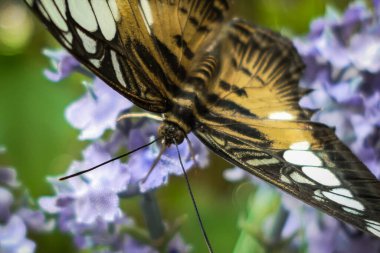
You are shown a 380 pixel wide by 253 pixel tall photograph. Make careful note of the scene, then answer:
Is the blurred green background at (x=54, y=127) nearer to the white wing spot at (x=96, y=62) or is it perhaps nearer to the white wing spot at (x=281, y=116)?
the white wing spot at (x=281, y=116)

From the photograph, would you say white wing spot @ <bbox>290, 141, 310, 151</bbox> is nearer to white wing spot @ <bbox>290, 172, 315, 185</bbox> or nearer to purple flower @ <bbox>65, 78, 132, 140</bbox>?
white wing spot @ <bbox>290, 172, 315, 185</bbox>

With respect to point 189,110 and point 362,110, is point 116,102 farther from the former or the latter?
point 362,110

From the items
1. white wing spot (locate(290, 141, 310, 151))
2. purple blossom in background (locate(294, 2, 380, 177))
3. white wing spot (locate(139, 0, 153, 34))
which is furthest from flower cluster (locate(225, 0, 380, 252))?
white wing spot (locate(139, 0, 153, 34))

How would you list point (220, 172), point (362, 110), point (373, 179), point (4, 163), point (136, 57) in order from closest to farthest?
point (373, 179)
point (136, 57)
point (362, 110)
point (4, 163)
point (220, 172)

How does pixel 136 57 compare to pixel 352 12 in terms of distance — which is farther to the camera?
pixel 352 12

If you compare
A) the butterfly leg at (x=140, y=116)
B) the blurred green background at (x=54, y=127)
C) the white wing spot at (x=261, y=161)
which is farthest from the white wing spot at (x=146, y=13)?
the blurred green background at (x=54, y=127)

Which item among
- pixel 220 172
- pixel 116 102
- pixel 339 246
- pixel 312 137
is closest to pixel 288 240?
pixel 339 246
